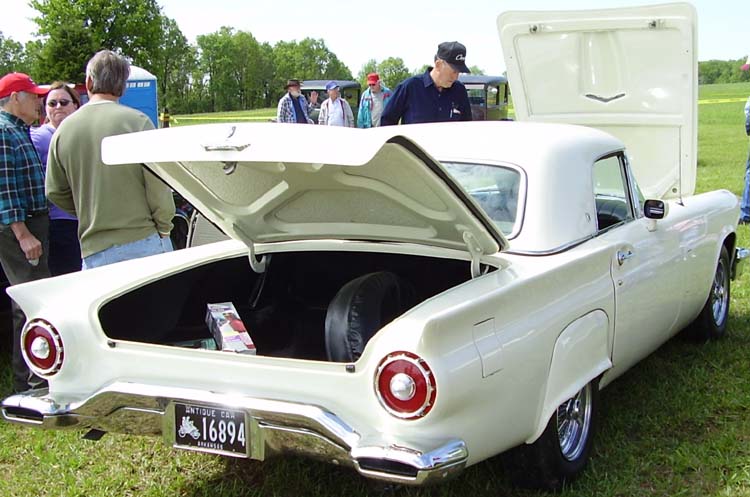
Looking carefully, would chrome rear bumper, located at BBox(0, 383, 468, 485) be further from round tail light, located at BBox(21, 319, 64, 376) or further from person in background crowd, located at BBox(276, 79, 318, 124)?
person in background crowd, located at BBox(276, 79, 318, 124)

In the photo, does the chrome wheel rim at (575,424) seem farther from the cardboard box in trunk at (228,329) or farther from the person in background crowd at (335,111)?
the person in background crowd at (335,111)

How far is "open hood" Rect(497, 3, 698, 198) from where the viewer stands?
5.26 m

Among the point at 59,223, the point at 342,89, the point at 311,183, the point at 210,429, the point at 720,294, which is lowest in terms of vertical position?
the point at 720,294

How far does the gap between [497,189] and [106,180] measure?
188 cm

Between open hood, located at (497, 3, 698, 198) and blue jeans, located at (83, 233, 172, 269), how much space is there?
3.01m

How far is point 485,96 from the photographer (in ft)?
74.1

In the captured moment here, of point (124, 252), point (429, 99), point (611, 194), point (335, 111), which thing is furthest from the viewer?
point (335, 111)

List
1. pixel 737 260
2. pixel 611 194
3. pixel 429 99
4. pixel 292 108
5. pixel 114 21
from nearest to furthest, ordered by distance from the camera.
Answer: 1. pixel 611 194
2. pixel 737 260
3. pixel 429 99
4. pixel 292 108
5. pixel 114 21

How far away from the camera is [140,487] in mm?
3436

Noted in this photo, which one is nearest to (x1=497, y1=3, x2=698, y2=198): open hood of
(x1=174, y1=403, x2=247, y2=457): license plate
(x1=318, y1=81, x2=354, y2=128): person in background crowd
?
(x1=174, y1=403, x2=247, y2=457): license plate

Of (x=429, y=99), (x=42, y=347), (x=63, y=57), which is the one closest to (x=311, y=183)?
(x=42, y=347)

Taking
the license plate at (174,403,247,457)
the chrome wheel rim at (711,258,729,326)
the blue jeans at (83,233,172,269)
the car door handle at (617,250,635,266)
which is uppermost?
the blue jeans at (83,233,172,269)

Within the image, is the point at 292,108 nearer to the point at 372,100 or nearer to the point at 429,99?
the point at 372,100

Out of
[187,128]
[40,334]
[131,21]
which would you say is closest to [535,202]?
[187,128]
